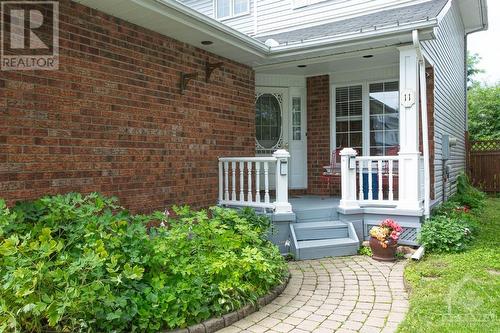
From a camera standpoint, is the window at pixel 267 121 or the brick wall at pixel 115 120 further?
the window at pixel 267 121

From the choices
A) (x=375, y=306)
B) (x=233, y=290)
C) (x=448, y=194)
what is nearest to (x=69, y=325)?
(x=233, y=290)

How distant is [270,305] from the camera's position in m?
3.84

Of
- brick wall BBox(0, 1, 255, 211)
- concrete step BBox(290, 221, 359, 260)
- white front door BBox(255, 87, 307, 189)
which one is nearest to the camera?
brick wall BBox(0, 1, 255, 211)

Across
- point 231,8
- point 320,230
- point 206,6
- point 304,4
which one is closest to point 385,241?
point 320,230

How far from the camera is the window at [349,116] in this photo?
8117mm

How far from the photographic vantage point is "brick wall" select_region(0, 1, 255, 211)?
3.95 m

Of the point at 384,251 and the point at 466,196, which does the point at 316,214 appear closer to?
the point at 384,251

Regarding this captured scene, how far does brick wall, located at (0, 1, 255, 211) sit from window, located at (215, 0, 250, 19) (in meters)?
3.96

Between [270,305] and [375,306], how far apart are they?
0.98 metres

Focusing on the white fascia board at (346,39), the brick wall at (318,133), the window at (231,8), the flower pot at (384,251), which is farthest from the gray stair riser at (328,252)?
the window at (231,8)

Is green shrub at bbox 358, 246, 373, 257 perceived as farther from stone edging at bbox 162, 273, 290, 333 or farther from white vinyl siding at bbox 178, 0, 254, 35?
white vinyl siding at bbox 178, 0, 254, 35

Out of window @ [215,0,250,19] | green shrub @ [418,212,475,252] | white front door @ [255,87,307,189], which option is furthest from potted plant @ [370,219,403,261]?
window @ [215,0,250,19]

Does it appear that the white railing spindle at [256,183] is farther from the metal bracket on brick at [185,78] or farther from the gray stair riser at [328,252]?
the metal bracket on brick at [185,78]

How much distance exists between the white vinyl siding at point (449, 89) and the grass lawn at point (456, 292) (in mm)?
2855
